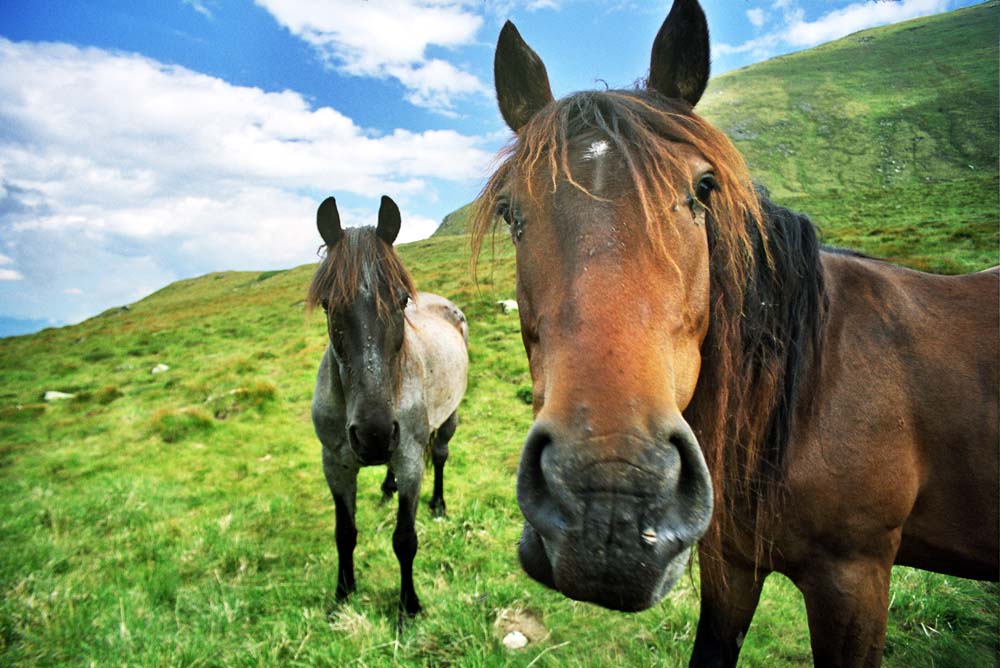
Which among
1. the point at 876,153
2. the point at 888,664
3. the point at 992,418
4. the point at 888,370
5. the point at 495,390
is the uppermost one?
the point at 876,153

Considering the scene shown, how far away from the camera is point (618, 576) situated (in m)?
1.07

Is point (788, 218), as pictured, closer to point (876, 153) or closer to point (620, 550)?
point (620, 550)

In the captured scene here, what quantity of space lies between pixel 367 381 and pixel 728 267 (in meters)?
2.76

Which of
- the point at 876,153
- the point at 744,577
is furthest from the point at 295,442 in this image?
the point at 876,153

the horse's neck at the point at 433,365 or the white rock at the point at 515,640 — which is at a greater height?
the horse's neck at the point at 433,365

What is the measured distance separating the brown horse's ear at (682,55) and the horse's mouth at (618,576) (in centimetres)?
174

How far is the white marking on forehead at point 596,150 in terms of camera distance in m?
1.53

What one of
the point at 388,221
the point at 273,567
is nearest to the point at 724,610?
the point at 388,221

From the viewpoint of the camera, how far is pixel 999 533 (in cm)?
204

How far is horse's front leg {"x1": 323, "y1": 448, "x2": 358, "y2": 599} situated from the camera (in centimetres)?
404

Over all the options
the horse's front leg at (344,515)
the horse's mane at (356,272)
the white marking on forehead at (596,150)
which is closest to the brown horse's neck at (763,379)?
the white marking on forehead at (596,150)

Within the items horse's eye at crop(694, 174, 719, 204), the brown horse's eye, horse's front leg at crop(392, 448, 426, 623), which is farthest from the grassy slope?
horse's eye at crop(694, 174, 719, 204)

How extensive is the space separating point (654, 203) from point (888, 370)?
1483mm

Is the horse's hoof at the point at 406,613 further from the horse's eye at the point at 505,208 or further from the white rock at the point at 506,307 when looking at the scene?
the white rock at the point at 506,307
